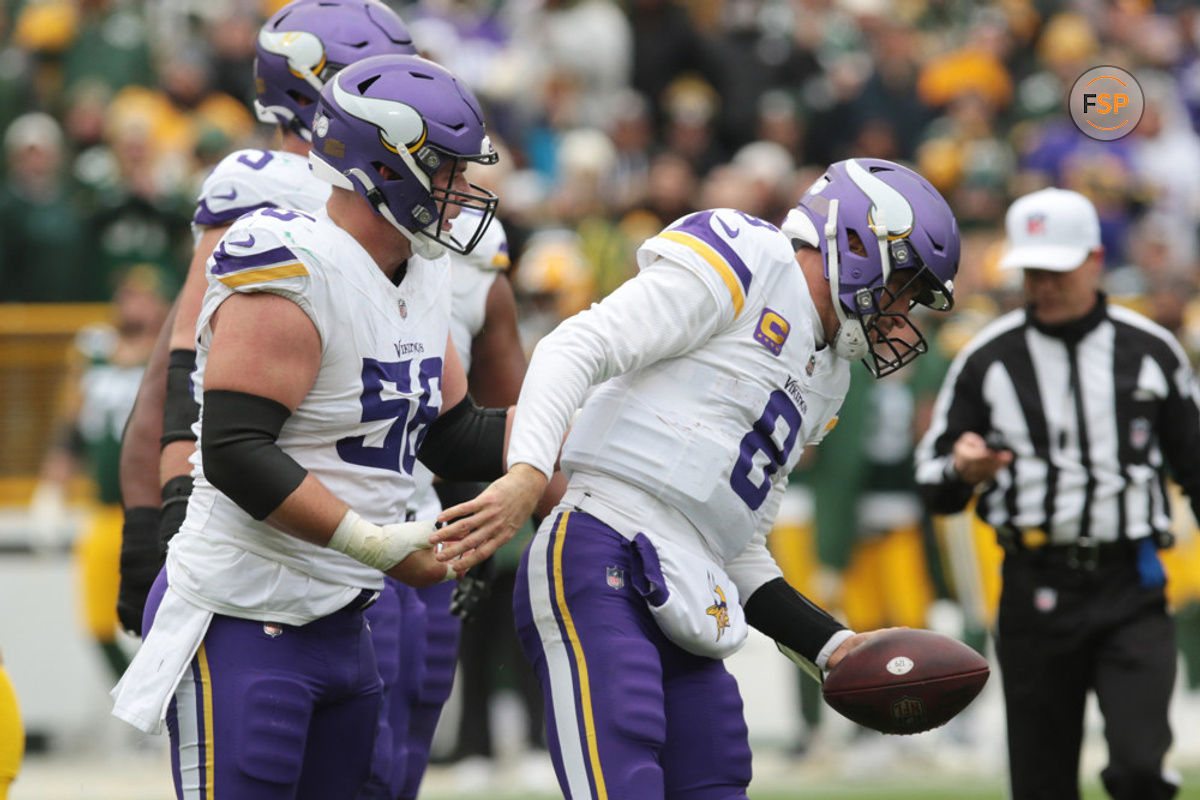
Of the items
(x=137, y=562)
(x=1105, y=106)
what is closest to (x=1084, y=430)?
(x=1105, y=106)

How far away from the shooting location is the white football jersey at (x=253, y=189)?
403 cm

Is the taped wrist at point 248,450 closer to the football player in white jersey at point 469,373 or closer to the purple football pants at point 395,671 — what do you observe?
the purple football pants at point 395,671

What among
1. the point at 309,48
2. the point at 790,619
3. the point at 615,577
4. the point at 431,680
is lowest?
the point at 431,680

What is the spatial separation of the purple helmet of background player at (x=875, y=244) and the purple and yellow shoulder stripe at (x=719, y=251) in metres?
0.24

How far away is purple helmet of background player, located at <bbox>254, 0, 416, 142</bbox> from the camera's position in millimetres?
4184

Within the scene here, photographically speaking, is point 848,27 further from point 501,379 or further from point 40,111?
point 501,379

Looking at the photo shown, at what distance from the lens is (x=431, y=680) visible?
472cm

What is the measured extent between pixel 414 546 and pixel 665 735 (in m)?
0.67

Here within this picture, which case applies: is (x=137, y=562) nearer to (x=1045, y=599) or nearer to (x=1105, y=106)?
(x=1045, y=599)

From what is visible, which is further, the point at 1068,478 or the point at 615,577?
the point at 1068,478

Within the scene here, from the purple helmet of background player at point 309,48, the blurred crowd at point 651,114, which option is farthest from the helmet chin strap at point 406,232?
the blurred crowd at point 651,114

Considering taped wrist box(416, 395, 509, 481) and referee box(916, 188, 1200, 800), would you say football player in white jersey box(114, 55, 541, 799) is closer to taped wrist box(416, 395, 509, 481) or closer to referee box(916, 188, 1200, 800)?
taped wrist box(416, 395, 509, 481)

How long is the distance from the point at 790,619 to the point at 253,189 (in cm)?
152

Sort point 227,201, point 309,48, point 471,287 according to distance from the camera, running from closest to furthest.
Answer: point 227,201, point 309,48, point 471,287
